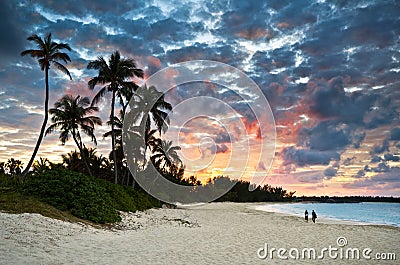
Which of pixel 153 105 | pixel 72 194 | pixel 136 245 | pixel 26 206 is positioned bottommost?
pixel 136 245

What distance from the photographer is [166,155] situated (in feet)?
142

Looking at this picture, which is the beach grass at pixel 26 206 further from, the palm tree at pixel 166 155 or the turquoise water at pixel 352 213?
the turquoise water at pixel 352 213

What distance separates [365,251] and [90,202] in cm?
1211

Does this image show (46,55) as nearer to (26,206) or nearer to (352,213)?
(26,206)

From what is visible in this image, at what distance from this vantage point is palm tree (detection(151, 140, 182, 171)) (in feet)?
141

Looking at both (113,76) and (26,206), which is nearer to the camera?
(26,206)

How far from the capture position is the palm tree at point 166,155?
42.8m

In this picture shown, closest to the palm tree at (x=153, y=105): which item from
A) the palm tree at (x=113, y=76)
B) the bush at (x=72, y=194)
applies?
the palm tree at (x=113, y=76)

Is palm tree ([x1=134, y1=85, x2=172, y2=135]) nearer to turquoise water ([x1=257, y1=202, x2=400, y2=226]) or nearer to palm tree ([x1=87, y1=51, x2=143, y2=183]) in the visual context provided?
palm tree ([x1=87, y1=51, x2=143, y2=183])

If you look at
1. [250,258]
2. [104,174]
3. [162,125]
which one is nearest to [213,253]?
[250,258]

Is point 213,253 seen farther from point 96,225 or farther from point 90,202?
point 90,202

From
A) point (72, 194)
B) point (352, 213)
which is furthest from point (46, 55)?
point (352, 213)

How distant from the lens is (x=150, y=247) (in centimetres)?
1182

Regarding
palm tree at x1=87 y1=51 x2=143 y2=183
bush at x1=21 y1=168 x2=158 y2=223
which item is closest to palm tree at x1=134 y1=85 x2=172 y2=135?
palm tree at x1=87 y1=51 x2=143 y2=183
